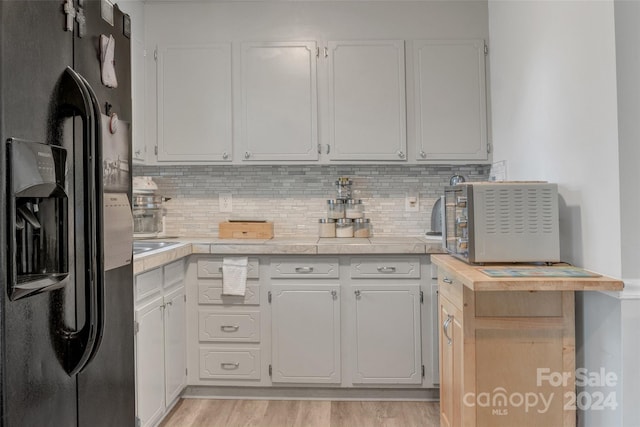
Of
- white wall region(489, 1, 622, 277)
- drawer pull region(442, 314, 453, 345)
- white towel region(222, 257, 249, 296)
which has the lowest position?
drawer pull region(442, 314, 453, 345)

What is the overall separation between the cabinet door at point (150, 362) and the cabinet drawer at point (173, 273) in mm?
136

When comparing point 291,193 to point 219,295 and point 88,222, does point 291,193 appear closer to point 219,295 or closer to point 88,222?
point 219,295

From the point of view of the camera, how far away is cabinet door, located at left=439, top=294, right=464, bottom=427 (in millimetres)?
1721

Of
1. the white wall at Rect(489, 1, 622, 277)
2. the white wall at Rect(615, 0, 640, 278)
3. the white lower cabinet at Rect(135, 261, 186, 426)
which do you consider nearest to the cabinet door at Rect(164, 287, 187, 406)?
the white lower cabinet at Rect(135, 261, 186, 426)

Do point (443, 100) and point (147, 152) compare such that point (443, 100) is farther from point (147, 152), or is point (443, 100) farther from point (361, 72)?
point (147, 152)

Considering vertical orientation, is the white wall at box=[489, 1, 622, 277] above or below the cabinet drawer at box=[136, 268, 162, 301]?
above

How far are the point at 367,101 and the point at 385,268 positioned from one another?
3.63 ft

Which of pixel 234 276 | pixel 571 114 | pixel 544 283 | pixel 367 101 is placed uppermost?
pixel 367 101

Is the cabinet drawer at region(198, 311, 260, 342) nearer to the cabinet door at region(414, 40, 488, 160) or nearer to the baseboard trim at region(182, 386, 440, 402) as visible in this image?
the baseboard trim at region(182, 386, 440, 402)

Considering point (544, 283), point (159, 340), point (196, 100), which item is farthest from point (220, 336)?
point (544, 283)

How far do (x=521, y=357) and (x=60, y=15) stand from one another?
5.55ft

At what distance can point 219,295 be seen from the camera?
2.74 metres

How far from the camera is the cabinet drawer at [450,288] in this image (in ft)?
5.67

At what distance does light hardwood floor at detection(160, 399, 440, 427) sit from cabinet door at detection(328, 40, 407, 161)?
1.54m
